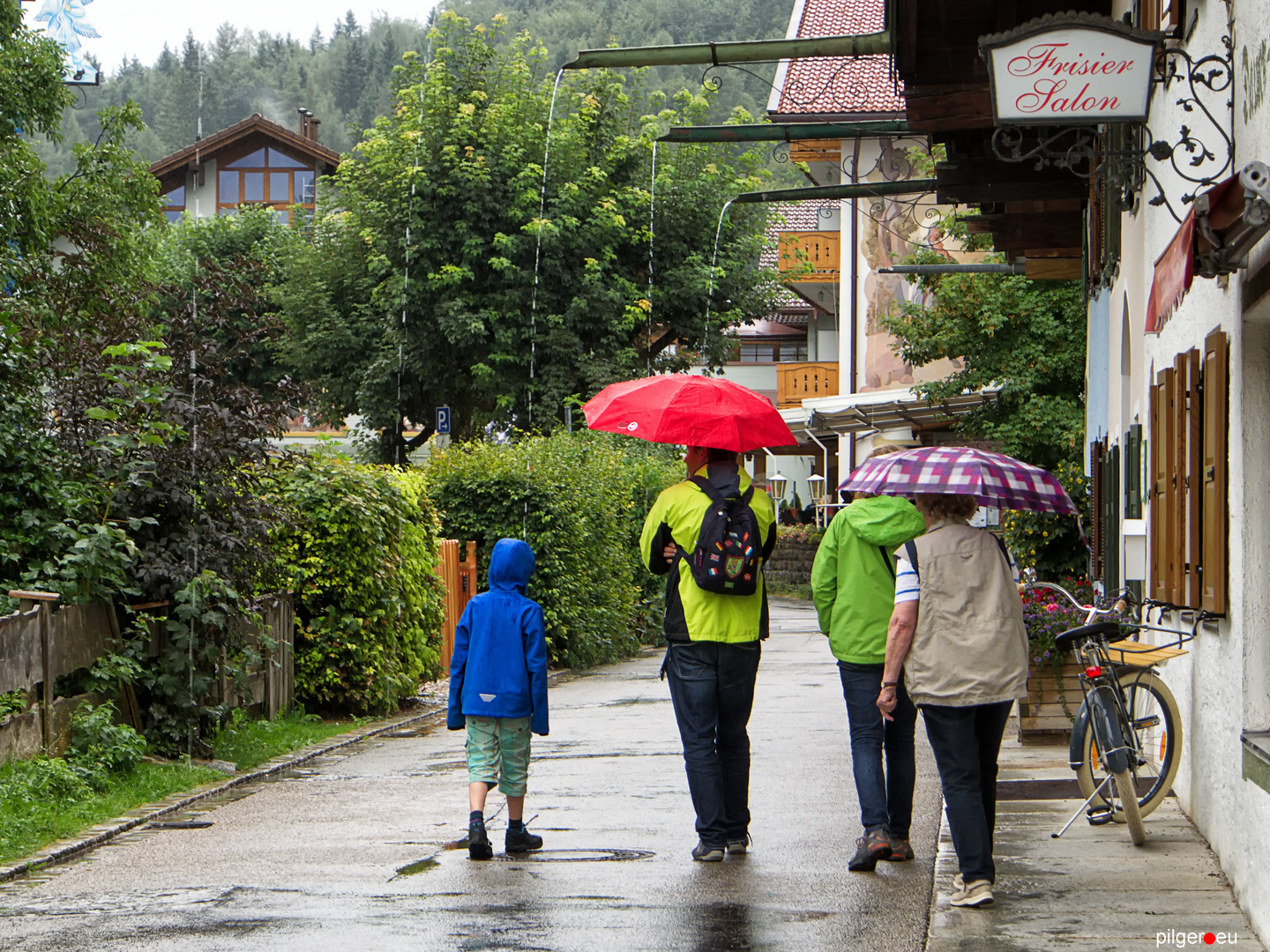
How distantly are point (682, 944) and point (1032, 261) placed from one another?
1303cm

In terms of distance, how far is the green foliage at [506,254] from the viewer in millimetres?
32250

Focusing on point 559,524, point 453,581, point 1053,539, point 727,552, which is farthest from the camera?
point 559,524

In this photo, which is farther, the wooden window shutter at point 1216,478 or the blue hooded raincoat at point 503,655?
the blue hooded raincoat at point 503,655

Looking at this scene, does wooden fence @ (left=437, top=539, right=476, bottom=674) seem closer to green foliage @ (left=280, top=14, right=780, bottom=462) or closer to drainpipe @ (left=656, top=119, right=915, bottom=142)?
drainpipe @ (left=656, top=119, right=915, bottom=142)

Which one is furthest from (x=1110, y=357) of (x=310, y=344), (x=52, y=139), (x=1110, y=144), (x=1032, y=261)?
(x=310, y=344)

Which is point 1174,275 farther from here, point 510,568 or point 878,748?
point 510,568

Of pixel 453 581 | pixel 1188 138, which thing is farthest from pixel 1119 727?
pixel 453 581

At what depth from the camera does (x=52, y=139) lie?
26.5m

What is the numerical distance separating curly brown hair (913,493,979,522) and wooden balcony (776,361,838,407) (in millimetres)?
43988

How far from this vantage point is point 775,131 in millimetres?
12547

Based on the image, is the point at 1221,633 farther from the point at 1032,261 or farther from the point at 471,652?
Answer: the point at 1032,261

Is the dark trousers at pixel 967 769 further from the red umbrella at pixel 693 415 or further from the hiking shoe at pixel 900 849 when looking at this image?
the red umbrella at pixel 693 415

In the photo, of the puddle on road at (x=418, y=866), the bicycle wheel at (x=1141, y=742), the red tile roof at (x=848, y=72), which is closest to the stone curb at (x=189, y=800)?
the puddle on road at (x=418, y=866)

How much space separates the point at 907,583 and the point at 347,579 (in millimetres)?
7871
